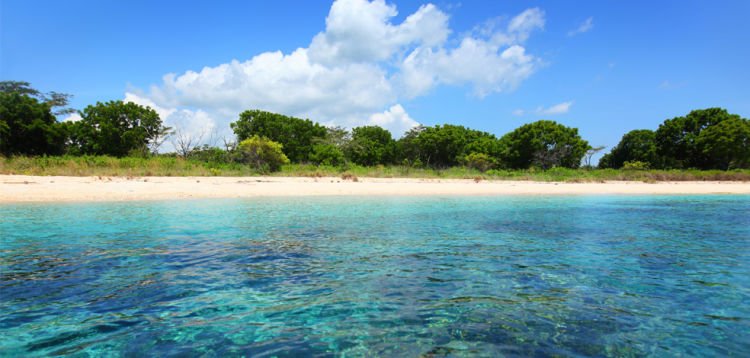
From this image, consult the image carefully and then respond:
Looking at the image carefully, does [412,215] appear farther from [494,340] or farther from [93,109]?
[93,109]

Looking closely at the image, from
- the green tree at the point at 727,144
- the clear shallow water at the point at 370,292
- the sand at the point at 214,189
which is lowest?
the clear shallow water at the point at 370,292

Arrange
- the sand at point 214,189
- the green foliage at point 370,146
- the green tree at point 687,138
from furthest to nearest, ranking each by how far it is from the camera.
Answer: the green foliage at point 370,146 → the green tree at point 687,138 → the sand at point 214,189

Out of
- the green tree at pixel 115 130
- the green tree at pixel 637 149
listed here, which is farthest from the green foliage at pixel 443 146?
the green tree at pixel 115 130

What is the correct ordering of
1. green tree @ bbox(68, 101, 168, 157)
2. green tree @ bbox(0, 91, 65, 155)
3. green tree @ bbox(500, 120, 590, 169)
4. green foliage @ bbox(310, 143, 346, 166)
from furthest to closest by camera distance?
green tree @ bbox(500, 120, 590, 169) → green foliage @ bbox(310, 143, 346, 166) → green tree @ bbox(68, 101, 168, 157) → green tree @ bbox(0, 91, 65, 155)

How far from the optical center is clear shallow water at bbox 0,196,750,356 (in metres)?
3.22

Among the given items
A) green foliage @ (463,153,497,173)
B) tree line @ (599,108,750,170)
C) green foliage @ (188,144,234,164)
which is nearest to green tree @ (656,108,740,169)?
tree line @ (599,108,750,170)

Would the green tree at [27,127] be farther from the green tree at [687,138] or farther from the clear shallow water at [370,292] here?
the green tree at [687,138]

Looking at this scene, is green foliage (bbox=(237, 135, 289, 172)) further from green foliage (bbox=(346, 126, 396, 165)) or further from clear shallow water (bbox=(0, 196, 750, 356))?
clear shallow water (bbox=(0, 196, 750, 356))

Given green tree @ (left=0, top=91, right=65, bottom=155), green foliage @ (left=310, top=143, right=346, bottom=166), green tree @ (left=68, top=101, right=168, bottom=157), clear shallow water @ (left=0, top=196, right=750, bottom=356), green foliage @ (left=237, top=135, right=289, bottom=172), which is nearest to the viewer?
clear shallow water @ (left=0, top=196, right=750, bottom=356)

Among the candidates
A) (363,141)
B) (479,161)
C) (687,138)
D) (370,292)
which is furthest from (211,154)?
(687,138)

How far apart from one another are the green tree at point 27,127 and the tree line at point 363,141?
77mm

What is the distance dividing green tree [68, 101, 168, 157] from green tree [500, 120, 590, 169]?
148 feet

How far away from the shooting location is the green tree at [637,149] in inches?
2085

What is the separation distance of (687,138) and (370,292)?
60502 millimetres
